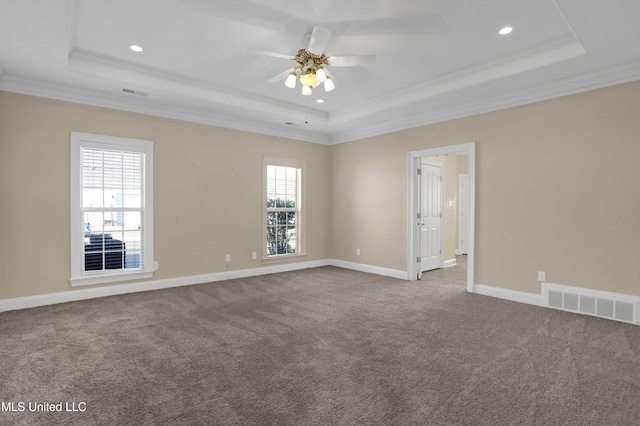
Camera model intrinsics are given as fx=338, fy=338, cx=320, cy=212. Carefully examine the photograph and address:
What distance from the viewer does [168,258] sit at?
5.22 meters

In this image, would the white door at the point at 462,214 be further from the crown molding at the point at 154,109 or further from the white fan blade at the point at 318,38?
the white fan blade at the point at 318,38

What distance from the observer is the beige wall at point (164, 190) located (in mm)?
4125

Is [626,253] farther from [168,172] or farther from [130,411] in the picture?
[168,172]

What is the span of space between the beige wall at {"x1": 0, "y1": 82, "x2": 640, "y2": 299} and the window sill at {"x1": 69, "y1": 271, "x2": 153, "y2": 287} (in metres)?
0.13

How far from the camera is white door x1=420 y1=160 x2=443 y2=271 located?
644 centimetres

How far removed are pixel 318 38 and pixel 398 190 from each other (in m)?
3.58

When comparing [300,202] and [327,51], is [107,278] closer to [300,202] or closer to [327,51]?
[300,202]

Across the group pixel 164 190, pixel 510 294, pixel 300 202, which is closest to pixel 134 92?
pixel 164 190

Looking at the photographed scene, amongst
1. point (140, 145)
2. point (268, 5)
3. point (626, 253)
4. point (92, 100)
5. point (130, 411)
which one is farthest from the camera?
point (140, 145)

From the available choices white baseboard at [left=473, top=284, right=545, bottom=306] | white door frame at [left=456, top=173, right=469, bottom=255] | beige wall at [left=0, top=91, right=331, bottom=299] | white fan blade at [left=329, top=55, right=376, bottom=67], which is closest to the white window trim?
beige wall at [left=0, top=91, right=331, bottom=299]

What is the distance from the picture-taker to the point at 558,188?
420 centimetres

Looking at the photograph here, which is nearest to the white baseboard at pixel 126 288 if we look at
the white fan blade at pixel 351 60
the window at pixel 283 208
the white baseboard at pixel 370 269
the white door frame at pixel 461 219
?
the window at pixel 283 208

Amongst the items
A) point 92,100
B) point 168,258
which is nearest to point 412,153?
point 168,258

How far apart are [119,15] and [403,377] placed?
3.90 meters
